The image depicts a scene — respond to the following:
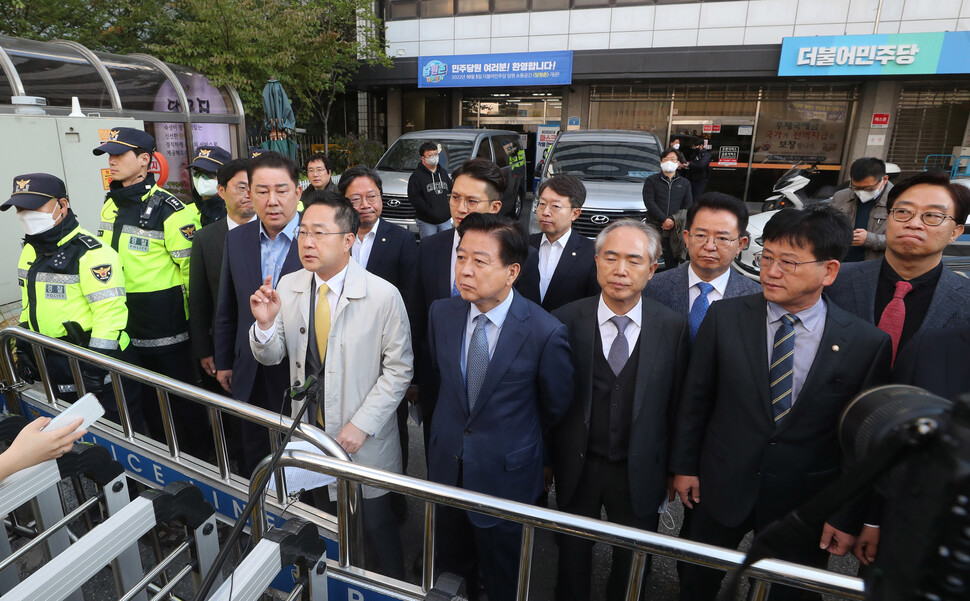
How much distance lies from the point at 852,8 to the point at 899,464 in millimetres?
15003

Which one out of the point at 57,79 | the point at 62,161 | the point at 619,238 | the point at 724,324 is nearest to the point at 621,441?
the point at 724,324

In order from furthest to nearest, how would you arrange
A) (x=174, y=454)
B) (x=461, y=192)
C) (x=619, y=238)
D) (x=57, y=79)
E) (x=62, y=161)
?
(x=57, y=79) → (x=62, y=161) → (x=461, y=192) → (x=174, y=454) → (x=619, y=238)

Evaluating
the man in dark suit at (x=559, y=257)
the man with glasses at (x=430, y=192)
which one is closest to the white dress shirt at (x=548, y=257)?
the man in dark suit at (x=559, y=257)

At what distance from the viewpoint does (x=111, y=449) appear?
8.61 ft

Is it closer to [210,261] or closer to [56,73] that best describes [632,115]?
[56,73]

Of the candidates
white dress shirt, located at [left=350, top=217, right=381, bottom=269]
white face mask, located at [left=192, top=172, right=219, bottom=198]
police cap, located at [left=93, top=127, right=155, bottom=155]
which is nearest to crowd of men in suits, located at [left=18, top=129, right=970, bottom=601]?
white dress shirt, located at [left=350, top=217, right=381, bottom=269]

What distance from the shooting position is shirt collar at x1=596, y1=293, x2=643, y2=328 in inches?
88.0

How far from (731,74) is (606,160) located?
634cm

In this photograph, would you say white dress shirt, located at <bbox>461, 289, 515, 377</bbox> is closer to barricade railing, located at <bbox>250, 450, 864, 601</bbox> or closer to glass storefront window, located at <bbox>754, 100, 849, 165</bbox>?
barricade railing, located at <bbox>250, 450, 864, 601</bbox>

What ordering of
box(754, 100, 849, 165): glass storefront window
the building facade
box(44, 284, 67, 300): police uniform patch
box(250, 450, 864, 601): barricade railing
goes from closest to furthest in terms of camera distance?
1. box(250, 450, 864, 601): barricade railing
2. box(44, 284, 67, 300): police uniform patch
3. the building facade
4. box(754, 100, 849, 165): glass storefront window

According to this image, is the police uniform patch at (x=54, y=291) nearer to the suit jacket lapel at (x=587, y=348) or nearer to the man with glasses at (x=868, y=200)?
the suit jacket lapel at (x=587, y=348)

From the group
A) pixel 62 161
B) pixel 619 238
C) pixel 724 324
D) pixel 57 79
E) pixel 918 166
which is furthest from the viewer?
pixel 918 166

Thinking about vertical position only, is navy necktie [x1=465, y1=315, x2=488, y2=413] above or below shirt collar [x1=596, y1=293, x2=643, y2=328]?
below

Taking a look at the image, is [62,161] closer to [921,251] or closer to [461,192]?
[461,192]
